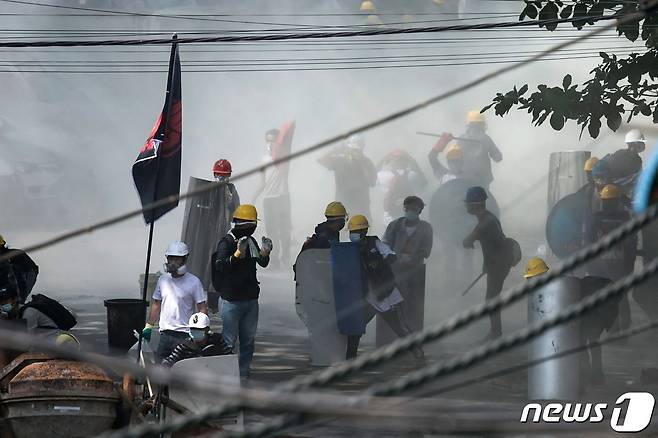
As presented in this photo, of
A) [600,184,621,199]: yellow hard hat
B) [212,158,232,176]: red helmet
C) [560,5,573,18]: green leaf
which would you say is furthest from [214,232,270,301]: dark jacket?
[600,184,621,199]: yellow hard hat

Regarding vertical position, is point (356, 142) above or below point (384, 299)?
above

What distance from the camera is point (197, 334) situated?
938cm

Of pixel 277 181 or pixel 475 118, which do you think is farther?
pixel 277 181

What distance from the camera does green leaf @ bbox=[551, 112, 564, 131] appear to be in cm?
1056

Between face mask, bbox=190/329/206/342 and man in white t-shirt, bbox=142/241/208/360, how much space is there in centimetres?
46

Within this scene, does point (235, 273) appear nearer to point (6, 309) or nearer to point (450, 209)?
point (6, 309)

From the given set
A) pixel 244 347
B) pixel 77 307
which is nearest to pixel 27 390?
pixel 244 347

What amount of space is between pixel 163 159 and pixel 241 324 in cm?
160

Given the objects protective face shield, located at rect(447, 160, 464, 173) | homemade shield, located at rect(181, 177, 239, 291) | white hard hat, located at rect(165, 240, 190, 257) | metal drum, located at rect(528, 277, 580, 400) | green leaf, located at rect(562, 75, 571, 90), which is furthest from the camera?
protective face shield, located at rect(447, 160, 464, 173)

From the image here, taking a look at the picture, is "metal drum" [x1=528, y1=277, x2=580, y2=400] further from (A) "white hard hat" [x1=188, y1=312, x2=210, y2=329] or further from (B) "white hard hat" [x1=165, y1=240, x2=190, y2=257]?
(B) "white hard hat" [x1=165, y1=240, x2=190, y2=257]

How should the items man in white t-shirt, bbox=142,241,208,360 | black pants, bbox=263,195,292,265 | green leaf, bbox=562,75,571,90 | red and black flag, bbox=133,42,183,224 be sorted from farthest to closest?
1. black pants, bbox=263,195,292,265
2. red and black flag, bbox=133,42,183,224
3. green leaf, bbox=562,75,571,90
4. man in white t-shirt, bbox=142,241,208,360

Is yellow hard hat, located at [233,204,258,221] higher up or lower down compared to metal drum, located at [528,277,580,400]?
higher up

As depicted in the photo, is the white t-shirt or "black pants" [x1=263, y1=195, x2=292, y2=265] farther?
"black pants" [x1=263, y1=195, x2=292, y2=265]

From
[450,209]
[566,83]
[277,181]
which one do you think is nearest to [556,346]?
[566,83]
